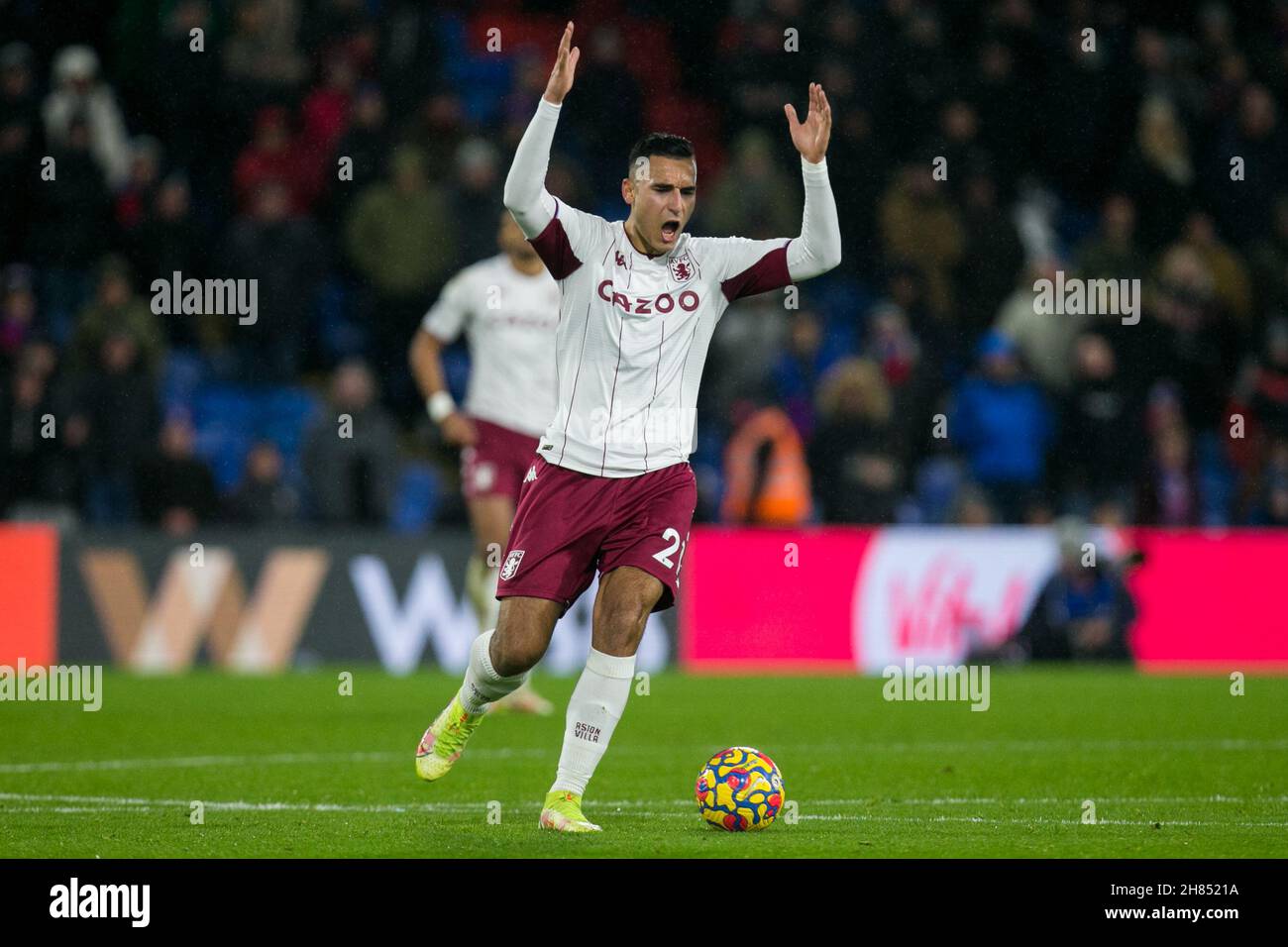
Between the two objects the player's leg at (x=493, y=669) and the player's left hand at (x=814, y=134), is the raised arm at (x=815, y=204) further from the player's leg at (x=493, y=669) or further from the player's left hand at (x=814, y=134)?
the player's leg at (x=493, y=669)

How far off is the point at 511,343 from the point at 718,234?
22.2ft

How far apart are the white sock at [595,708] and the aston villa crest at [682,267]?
4.77ft

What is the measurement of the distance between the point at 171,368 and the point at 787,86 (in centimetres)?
651

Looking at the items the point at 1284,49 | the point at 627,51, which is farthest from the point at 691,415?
the point at 1284,49

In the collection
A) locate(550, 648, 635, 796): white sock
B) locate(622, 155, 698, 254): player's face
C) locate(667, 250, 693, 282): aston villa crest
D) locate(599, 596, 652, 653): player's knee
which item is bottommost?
locate(550, 648, 635, 796): white sock

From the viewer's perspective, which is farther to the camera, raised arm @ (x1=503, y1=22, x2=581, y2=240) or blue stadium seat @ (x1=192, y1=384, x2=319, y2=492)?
blue stadium seat @ (x1=192, y1=384, x2=319, y2=492)

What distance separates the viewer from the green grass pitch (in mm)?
7160

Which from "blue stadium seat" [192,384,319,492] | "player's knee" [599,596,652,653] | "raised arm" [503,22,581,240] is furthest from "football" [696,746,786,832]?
"blue stadium seat" [192,384,319,492]

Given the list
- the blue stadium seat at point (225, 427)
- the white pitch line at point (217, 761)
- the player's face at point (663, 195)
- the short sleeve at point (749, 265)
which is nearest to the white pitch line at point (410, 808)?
the white pitch line at point (217, 761)

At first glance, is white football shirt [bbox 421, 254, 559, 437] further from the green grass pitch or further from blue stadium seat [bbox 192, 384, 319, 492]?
blue stadium seat [bbox 192, 384, 319, 492]

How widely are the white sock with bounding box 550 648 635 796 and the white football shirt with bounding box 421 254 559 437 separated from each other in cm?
488

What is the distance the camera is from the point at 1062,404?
18.7 metres

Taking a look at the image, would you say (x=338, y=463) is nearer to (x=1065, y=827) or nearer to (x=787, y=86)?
(x=787, y=86)

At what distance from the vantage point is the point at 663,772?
9797 millimetres
